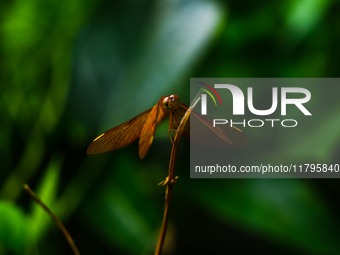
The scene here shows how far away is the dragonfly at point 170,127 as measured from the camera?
210mm

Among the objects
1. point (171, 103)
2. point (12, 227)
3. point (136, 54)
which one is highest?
point (136, 54)

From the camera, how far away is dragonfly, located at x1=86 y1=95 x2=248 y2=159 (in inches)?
8.3

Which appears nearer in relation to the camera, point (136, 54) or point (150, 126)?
point (150, 126)

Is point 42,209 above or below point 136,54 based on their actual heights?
below

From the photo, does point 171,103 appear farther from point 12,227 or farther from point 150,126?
point 12,227

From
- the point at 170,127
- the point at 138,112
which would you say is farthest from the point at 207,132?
the point at 138,112

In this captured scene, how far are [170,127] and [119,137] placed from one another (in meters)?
0.04

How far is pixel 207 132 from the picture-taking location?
0.24 metres

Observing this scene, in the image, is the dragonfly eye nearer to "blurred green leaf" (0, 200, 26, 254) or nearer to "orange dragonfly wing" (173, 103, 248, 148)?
"orange dragonfly wing" (173, 103, 248, 148)

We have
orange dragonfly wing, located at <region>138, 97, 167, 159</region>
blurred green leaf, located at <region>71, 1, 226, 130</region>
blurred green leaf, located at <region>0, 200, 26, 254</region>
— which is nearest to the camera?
orange dragonfly wing, located at <region>138, 97, 167, 159</region>

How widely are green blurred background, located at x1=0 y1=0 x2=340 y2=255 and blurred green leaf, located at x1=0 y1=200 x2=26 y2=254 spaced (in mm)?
12

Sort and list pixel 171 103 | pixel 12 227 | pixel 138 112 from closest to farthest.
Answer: pixel 171 103
pixel 12 227
pixel 138 112

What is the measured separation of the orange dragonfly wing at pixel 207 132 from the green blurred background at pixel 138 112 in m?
0.27

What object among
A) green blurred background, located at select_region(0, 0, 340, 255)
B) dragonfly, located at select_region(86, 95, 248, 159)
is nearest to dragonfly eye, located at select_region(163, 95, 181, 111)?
dragonfly, located at select_region(86, 95, 248, 159)
